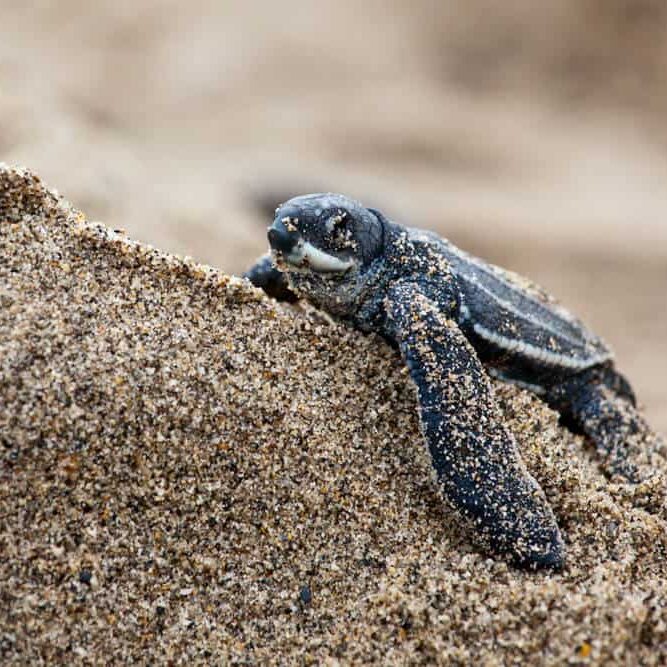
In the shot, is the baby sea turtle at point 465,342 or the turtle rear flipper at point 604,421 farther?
the turtle rear flipper at point 604,421

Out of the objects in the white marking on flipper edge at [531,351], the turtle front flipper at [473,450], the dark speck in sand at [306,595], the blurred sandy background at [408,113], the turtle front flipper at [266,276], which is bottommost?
the dark speck in sand at [306,595]

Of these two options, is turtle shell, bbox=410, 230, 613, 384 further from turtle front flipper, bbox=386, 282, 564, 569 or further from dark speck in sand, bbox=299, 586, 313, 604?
dark speck in sand, bbox=299, 586, 313, 604

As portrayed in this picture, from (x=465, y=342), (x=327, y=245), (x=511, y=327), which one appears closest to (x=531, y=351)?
(x=511, y=327)

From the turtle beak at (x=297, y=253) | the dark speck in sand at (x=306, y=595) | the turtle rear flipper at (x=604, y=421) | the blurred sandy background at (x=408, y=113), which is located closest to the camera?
the dark speck in sand at (x=306, y=595)

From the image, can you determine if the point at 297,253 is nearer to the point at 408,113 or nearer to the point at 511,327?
the point at 511,327

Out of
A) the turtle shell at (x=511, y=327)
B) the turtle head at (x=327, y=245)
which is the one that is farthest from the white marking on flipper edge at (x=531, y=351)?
the turtle head at (x=327, y=245)

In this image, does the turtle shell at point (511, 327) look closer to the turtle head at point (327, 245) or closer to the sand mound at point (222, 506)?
the turtle head at point (327, 245)
